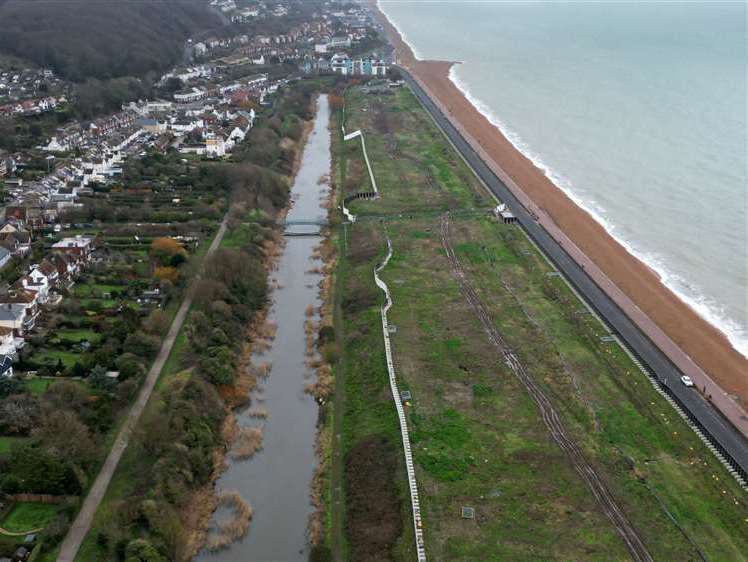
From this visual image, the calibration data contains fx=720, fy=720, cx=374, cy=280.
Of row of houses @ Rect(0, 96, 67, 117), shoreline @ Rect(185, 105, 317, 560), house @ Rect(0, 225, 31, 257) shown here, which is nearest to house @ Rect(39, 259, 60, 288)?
house @ Rect(0, 225, 31, 257)

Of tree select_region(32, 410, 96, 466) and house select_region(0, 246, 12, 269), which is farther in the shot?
house select_region(0, 246, 12, 269)

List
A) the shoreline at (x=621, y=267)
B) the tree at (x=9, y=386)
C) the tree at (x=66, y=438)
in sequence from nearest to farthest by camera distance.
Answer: the tree at (x=66, y=438) → the tree at (x=9, y=386) → the shoreline at (x=621, y=267)

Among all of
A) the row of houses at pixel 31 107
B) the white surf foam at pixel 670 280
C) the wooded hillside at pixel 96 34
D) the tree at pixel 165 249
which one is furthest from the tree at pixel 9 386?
the wooded hillside at pixel 96 34

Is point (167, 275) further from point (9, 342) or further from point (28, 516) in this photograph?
point (28, 516)

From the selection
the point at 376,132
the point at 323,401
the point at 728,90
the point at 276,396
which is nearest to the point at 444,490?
the point at 323,401

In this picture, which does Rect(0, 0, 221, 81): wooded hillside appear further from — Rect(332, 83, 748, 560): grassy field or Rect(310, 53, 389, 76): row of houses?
Rect(332, 83, 748, 560): grassy field

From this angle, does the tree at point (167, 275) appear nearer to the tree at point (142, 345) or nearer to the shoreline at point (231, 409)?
the shoreline at point (231, 409)

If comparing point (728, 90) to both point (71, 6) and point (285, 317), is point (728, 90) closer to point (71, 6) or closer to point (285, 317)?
point (285, 317)
